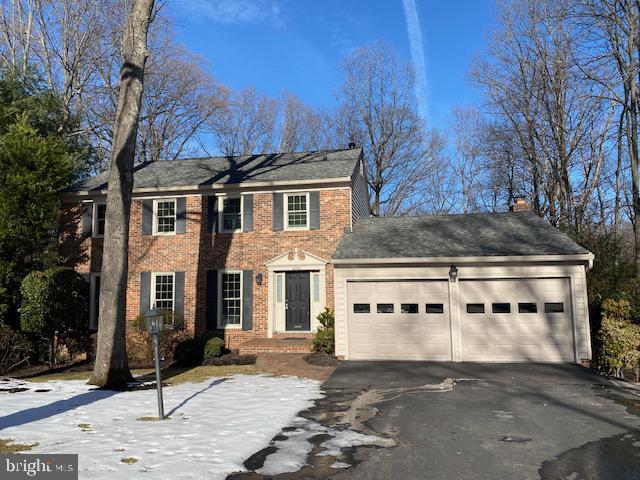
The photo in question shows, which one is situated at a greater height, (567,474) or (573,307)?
(573,307)

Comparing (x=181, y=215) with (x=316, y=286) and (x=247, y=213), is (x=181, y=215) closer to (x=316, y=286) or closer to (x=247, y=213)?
(x=247, y=213)

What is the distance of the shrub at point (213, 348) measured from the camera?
1388cm

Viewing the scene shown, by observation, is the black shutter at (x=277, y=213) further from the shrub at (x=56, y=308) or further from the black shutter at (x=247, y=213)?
the shrub at (x=56, y=308)

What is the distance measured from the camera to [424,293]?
12430 millimetres

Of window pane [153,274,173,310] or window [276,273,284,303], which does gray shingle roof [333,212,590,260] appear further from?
window pane [153,274,173,310]

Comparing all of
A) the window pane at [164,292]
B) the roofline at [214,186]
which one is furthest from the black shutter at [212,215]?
the window pane at [164,292]

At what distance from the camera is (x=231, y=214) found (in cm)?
1580

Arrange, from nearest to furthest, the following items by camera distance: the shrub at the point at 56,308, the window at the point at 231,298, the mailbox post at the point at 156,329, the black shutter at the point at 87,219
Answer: the mailbox post at the point at 156,329
the shrub at the point at 56,308
the window at the point at 231,298
the black shutter at the point at 87,219

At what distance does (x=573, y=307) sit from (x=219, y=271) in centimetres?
1085

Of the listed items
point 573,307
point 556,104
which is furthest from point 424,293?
point 556,104

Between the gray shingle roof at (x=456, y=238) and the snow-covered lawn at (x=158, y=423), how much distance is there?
4893 mm

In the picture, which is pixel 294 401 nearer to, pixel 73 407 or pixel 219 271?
pixel 73 407

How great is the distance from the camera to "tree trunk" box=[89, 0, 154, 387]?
399 inches

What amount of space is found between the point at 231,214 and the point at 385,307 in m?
6.60
